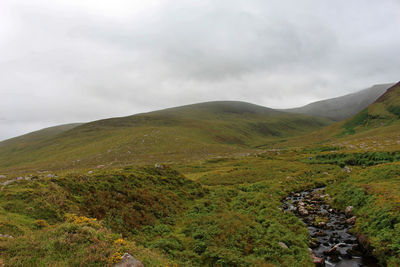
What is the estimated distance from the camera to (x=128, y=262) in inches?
373

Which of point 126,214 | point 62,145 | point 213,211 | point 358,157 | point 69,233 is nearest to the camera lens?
point 69,233

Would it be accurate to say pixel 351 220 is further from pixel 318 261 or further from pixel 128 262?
pixel 128 262

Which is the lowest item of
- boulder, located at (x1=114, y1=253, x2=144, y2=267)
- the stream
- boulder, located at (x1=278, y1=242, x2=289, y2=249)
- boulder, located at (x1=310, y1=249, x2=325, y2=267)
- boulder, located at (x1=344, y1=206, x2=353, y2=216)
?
the stream

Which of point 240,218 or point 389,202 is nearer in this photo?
point 389,202

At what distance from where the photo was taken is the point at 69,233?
1093cm

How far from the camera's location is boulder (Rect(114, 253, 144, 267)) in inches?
367

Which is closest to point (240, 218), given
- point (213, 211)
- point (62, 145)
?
point (213, 211)

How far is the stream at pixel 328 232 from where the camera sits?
1508 centimetres

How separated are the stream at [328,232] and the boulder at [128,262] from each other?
12.5m

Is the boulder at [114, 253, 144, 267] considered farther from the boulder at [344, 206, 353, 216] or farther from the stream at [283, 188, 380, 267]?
the boulder at [344, 206, 353, 216]

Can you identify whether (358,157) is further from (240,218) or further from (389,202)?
(240,218)

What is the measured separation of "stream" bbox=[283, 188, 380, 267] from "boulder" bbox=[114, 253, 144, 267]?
12.5 m

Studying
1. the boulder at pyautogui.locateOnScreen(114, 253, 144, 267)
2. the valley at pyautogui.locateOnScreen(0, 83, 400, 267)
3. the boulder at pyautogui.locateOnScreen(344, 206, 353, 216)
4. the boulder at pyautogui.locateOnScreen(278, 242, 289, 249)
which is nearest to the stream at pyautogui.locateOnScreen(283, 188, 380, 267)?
the boulder at pyautogui.locateOnScreen(344, 206, 353, 216)

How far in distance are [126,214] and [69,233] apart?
7328 millimetres
